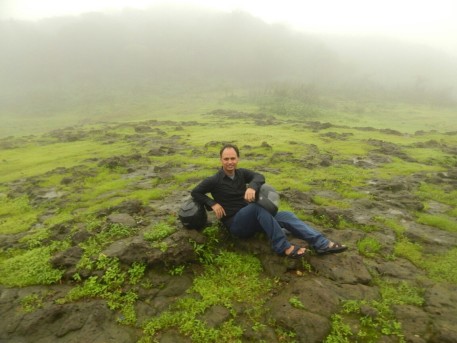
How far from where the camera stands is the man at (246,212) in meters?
9.57

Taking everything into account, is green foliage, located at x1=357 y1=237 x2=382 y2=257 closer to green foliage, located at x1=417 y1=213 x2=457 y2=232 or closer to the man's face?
green foliage, located at x1=417 y1=213 x2=457 y2=232

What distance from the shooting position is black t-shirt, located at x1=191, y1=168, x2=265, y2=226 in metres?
10.4

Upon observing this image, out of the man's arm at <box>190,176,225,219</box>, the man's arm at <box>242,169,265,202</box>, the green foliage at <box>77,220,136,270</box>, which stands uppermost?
the man's arm at <box>242,169,265,202</box>

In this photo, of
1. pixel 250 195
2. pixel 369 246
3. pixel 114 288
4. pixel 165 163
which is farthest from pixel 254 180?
pixel 165 163

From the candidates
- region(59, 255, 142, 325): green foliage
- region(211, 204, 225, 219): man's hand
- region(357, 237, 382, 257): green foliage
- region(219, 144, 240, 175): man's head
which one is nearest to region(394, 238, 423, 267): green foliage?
region(357, 237, 382, 257): green foliage

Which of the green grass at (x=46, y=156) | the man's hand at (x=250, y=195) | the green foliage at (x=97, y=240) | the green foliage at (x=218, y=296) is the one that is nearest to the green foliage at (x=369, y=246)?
the green foliage at (x=218, y=296)

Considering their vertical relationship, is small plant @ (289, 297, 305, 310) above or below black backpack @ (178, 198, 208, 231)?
below

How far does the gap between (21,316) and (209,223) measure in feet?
18.4

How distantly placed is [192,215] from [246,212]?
1711 mm

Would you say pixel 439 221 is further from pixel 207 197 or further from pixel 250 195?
pixel 207 197

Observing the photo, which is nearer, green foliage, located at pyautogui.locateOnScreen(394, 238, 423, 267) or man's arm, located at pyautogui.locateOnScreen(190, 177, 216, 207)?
man's arm, located at pyautogui.locateOnScreen(190, 177, 216, 207)

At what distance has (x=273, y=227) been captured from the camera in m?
9.54

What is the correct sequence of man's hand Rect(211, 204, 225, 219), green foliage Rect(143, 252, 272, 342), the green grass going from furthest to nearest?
1. the green grass
2. man's hand Rect(211, 204, 225, 219)
3. green foliage Rect(143, 252, 272, 342)

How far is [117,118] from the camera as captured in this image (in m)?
80.9
